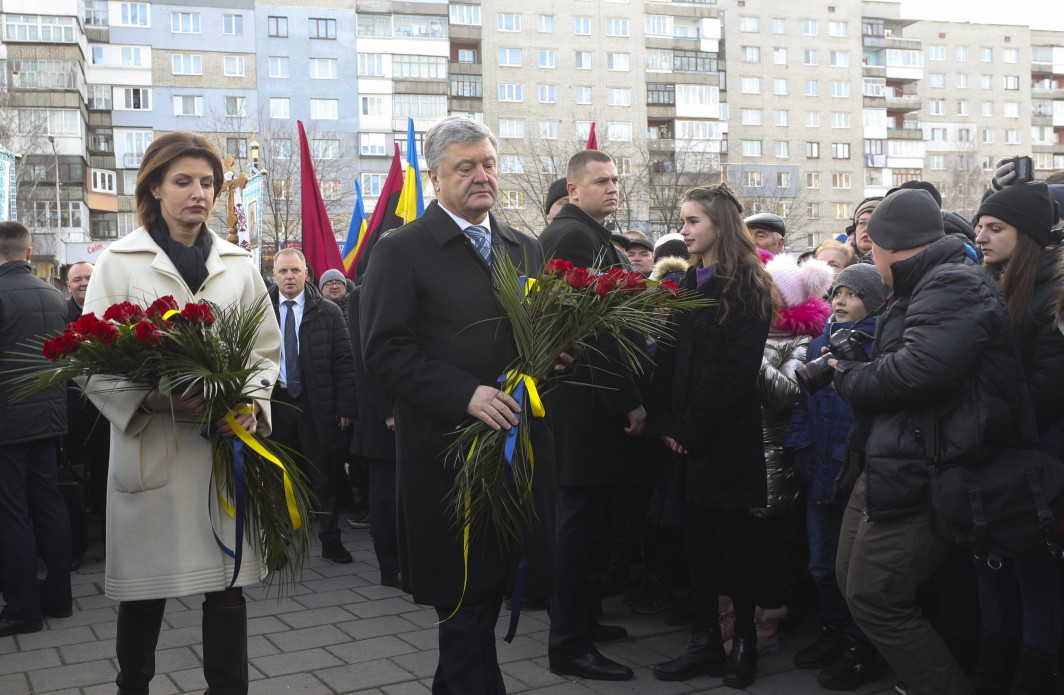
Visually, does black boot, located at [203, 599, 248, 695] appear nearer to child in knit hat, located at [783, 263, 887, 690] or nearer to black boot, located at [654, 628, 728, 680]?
black boot, located at [654, 628, 728, 680]

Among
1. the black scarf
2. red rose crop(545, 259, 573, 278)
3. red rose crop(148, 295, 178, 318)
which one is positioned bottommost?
red rose crop(148, 295, 178, 318)

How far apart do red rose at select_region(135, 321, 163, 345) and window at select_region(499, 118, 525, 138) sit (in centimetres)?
6940

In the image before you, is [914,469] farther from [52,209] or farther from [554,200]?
[52,209]

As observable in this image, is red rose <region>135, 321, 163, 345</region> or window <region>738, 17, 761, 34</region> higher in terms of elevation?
window <region>738, 17, 761, 34</region>

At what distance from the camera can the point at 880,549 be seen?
4043 mm

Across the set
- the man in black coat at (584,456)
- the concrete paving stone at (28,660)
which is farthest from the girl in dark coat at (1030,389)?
the concrete paving stone at (28,660)

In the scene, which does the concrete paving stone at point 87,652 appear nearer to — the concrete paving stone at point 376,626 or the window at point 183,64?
the concrete paving stone at point 376,626

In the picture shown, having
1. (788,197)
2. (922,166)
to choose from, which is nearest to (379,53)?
(788,197)

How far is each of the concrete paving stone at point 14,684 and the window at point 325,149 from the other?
56173mm

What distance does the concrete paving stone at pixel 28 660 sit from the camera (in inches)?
220

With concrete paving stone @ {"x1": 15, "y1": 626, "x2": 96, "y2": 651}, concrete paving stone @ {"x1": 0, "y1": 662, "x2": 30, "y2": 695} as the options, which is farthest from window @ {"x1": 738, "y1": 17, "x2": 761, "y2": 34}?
concrete paving stone @ {"x1": 0, "y1": 662, "x2": 30, "y2": 695}

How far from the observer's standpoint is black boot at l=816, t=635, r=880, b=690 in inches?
196

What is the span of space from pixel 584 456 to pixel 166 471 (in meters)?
2.16

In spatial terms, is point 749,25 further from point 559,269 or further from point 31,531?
point 559,269
